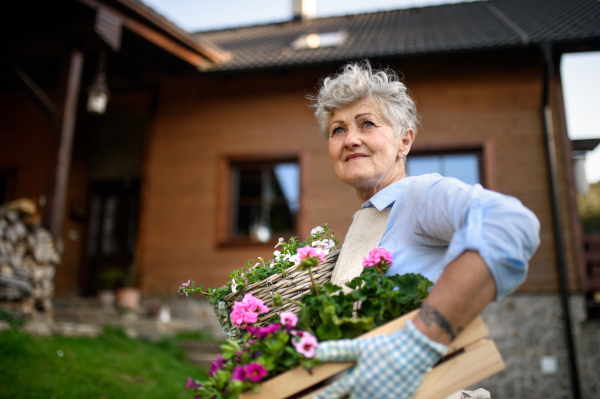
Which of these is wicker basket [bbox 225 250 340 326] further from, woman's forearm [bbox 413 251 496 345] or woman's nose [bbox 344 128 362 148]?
woman's nose [bbox 344 128 362 148]

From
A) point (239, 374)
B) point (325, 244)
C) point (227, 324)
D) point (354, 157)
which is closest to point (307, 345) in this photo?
point (239, 374)

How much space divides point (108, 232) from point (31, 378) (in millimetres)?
6087

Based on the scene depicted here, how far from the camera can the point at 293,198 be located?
7.09 meters

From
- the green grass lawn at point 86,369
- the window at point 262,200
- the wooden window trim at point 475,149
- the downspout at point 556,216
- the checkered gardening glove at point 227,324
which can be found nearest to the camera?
the checkered gardening glove at point 227,324

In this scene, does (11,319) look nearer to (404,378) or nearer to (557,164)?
(404,378)

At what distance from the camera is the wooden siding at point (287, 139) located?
637 centimetres

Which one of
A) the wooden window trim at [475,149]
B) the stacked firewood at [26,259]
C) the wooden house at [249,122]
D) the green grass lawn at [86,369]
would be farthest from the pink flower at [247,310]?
the wooden window trim at [475,149]

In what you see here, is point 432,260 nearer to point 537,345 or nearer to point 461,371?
point 461,371

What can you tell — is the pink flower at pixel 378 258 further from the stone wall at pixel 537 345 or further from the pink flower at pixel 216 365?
the stone wall at pixel 537 345

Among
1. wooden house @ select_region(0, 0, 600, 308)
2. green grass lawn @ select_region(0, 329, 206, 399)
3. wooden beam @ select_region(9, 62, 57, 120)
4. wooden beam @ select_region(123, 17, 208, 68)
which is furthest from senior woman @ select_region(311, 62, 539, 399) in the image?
wooden beam @ select_region(123, 17, 208, 68)

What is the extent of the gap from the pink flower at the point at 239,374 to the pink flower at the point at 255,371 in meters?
0.01

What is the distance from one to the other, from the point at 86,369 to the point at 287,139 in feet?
14.6

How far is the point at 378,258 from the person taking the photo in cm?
116

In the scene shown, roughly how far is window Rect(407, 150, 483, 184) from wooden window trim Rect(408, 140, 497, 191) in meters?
0.04
